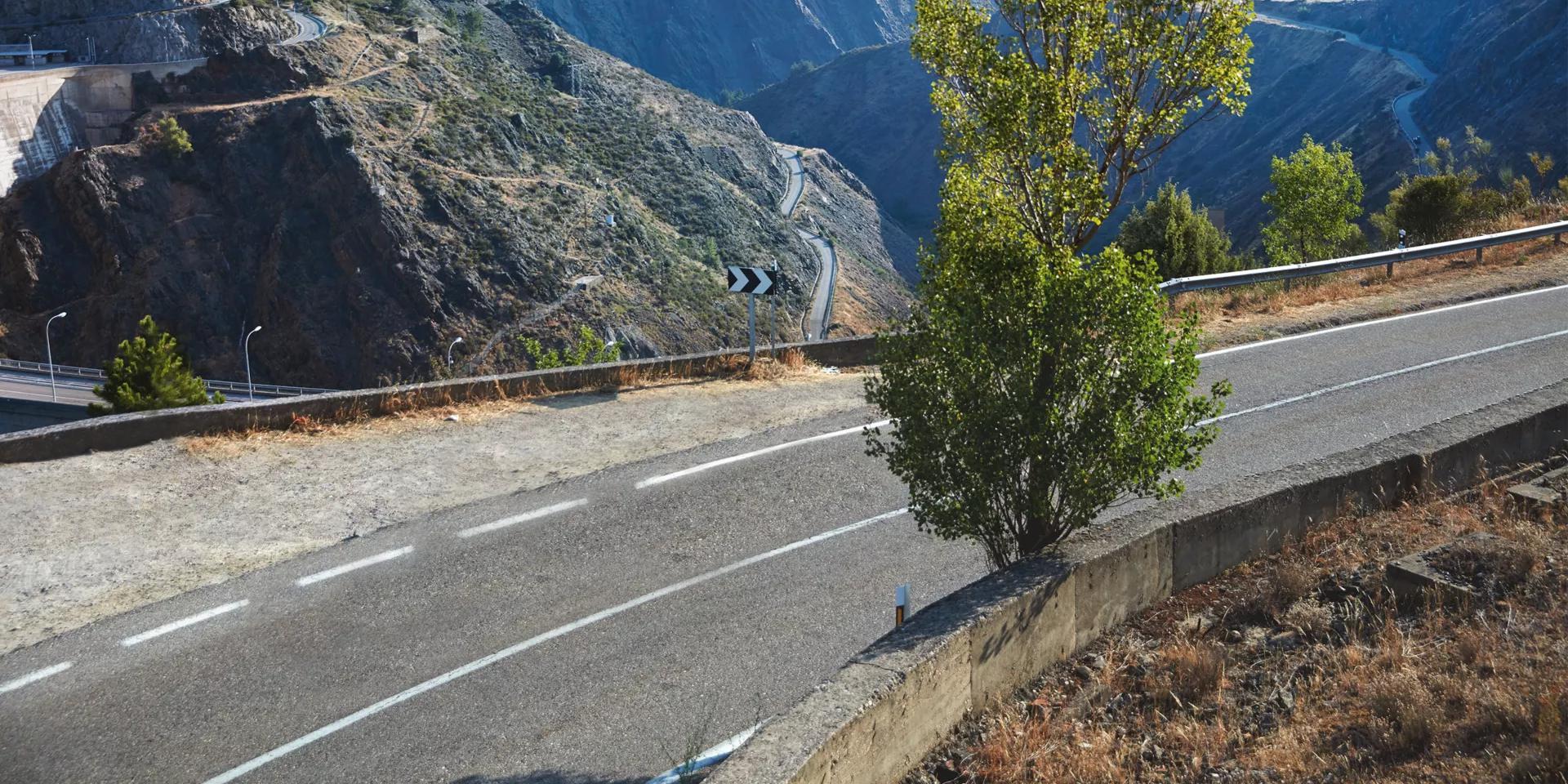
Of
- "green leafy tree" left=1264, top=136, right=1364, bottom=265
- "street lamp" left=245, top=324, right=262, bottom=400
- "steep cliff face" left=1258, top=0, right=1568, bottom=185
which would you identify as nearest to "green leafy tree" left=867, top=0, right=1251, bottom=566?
"green leafy tree" left=1264, top=136, right=1364, bottom=265

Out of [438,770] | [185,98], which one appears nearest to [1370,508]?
Result: [438,770]

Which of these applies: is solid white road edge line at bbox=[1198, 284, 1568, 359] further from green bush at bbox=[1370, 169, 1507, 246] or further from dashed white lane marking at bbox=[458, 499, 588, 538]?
dashed white lane marking at bbox=[458, 499, 588, 538]

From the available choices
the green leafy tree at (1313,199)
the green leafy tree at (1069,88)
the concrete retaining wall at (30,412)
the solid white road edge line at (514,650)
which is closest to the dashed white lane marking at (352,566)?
the solid white road edge line at (514,650)

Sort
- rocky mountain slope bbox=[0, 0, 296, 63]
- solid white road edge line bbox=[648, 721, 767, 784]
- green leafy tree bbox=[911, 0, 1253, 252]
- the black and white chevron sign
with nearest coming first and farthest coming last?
solid white road edge line bbox=[648, 721, 767, 784] < green leafy tree bbox=[911, 0, 1253, 252] < the black and white chevron sign < rocky mountain slope bbox=[0, 0, 296, 63]

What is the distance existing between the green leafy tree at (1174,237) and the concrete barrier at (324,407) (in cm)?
1742

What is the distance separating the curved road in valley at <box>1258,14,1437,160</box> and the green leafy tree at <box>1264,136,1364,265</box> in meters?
45.8

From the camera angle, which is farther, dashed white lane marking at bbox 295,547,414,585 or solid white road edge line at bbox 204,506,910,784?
dashed white lane marking at bbox 295,547,414,585

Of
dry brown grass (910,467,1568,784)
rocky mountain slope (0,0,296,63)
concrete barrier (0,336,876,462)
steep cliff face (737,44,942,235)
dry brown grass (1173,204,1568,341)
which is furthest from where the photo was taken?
Answer: steep cliff face (737,44,942,235)

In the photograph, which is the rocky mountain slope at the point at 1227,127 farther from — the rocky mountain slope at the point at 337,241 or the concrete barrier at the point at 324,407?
the concrete barrier at the point at 324,407

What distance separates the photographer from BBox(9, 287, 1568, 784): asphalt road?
6414 mm

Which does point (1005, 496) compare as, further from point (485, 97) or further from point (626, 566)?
point (485, 97)

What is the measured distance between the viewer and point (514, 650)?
7.64 meters

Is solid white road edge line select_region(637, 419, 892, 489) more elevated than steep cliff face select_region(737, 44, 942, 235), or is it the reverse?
steep cliff face select_region(737, 44, 942, 235)

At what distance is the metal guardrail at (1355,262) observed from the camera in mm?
19344
